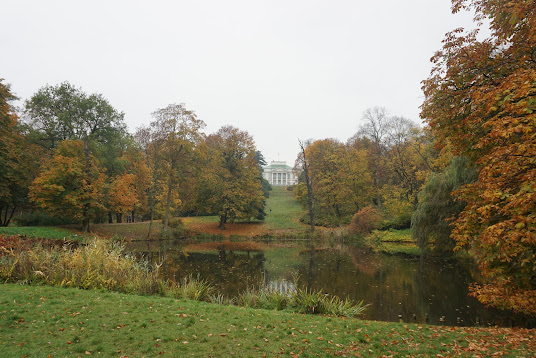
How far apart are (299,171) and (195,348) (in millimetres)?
38248

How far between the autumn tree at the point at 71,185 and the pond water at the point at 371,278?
955 centimetres

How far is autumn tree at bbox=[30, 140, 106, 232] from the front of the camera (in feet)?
77.2

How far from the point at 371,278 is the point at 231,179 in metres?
22.6

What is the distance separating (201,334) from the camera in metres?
5.41

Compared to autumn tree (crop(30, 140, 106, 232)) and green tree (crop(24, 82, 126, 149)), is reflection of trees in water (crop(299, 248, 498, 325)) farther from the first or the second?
green tree (crop(24, 82, 126, 149))

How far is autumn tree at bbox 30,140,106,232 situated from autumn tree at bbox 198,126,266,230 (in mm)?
10564

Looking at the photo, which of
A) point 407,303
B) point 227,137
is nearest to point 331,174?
point 227,137

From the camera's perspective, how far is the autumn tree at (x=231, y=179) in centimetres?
3288

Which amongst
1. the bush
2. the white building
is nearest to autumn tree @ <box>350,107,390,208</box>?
the bush

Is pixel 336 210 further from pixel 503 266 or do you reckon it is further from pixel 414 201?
pixel 503 266

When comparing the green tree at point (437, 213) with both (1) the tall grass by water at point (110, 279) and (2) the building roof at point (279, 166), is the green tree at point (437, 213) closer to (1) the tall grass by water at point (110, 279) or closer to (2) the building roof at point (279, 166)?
(1) the tall grass by water at point (110, 279)

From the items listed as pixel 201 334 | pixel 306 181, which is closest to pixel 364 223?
pixel 306 181

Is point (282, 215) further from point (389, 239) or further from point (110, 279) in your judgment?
point (110, 279)

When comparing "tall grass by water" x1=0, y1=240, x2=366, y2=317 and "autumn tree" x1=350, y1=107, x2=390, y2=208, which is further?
"autumn tree" x1=350, y1=107, x2=390, y2=208
